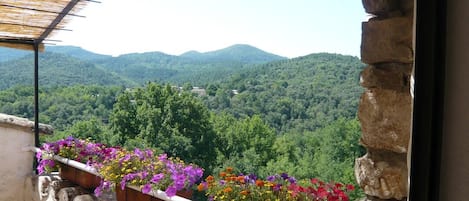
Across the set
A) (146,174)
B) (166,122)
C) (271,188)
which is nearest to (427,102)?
(271,188)

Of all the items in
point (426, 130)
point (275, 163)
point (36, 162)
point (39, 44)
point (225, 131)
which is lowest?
point (275, 163)

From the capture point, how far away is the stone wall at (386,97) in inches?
32.0

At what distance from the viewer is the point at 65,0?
2.34 m

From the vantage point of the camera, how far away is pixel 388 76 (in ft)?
2.79

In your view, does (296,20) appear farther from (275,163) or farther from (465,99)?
(465,99)

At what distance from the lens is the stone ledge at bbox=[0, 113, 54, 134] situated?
10.5 feet

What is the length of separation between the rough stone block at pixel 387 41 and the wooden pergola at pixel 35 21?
6.22 ft

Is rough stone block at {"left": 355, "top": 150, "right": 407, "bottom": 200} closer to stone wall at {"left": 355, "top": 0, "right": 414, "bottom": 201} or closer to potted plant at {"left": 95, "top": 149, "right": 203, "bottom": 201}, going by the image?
stone wall at {"left": 355, "top": 0, "right": 414, "bottom": 201}

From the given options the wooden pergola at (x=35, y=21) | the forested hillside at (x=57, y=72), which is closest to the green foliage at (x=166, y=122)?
the forested hillside at (x=57, y=72)

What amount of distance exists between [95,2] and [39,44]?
1.11 meters

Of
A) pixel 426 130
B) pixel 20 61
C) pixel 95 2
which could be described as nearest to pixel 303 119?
pixel 20 61

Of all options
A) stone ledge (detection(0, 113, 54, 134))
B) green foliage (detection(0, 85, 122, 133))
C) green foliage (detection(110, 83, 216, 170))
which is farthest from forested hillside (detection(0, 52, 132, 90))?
stone ledge (detection(0, 113, 54, 134))

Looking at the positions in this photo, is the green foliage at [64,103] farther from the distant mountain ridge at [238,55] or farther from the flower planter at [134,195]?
the distant mountain ridge at [238,55]

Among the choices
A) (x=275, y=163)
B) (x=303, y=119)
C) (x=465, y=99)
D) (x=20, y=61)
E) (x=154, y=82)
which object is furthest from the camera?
(x=154, y=82)
